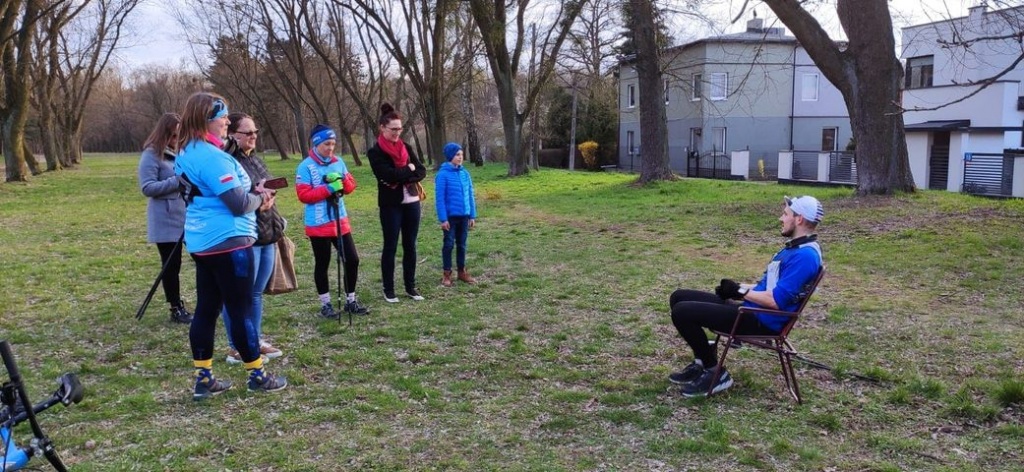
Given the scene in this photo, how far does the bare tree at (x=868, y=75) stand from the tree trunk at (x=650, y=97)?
184 inches

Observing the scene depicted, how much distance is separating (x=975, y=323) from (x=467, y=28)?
1066 inches

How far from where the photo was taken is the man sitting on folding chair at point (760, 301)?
14.2 ft

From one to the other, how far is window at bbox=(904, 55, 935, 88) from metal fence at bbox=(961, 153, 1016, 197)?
9.35 m

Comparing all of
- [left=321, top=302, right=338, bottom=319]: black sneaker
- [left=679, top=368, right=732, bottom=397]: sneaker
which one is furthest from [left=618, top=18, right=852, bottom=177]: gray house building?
[left=679, top=368, right=732, bottom=397]: sneaker

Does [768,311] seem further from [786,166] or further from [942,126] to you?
[942,126]

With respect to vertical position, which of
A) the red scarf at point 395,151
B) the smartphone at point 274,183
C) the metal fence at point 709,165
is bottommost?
the metal fence at point 709,165

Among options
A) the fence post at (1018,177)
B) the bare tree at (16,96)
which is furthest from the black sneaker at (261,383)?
the bare tree at (16,96)

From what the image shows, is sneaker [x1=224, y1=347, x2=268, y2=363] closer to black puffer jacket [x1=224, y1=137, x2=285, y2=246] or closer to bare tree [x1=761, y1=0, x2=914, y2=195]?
black puffer jacket [x1=224, y1=137, x2=285, y2=246]

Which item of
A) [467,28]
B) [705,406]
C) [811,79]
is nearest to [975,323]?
[705,406]

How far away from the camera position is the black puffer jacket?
5148 mm

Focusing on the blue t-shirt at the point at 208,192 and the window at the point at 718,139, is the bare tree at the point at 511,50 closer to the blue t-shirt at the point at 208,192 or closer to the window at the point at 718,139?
the window at the point at 718,139

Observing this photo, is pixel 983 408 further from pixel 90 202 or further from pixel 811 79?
pixel 811 79

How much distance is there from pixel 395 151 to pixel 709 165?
31.2m

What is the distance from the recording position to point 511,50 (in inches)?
1105
